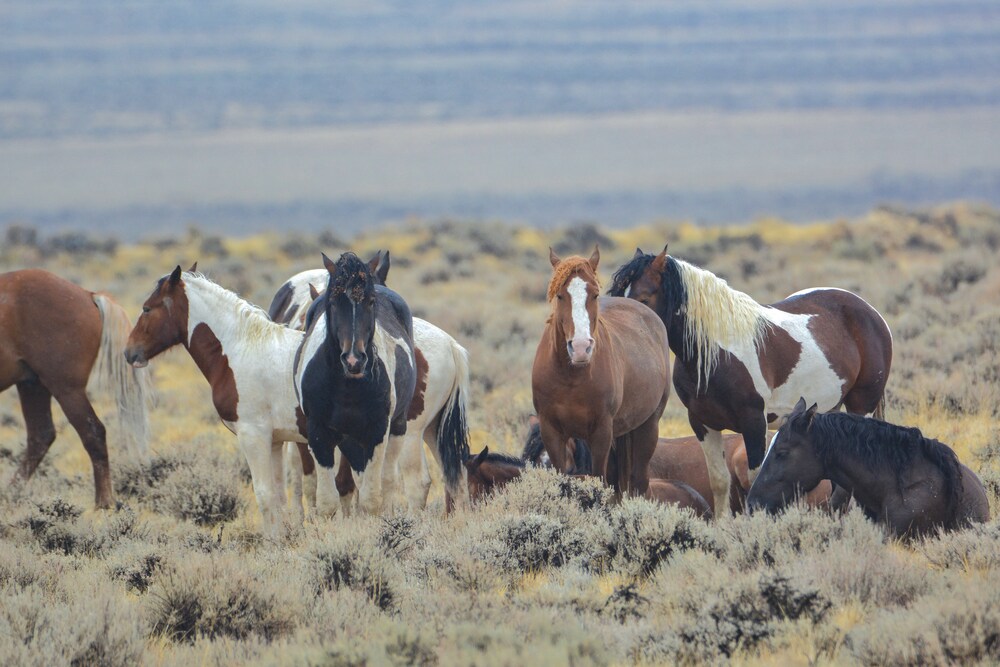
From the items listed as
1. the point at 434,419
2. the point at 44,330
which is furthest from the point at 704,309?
the point at 44,330

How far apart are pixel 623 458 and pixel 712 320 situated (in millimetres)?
1236

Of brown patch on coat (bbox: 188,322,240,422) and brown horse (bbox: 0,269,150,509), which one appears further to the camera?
brown horse (bbox: 0,269,150,509)

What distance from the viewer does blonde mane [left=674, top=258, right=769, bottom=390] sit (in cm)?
839

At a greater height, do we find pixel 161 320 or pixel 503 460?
pixel 161 320

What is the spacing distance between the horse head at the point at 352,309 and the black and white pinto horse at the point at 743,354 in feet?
7.37

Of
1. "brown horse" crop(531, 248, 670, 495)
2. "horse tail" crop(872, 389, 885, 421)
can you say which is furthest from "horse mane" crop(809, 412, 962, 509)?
"horse tail" crop(872, 389, 885, 421)

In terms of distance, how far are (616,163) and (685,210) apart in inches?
1495

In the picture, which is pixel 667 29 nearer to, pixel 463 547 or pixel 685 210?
pixel 685 210

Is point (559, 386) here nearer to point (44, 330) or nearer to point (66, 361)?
point (66, 361)

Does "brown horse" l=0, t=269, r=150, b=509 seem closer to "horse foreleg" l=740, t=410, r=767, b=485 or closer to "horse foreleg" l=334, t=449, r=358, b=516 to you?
"horse foreleg" l=334, t=449, r=358, b=516

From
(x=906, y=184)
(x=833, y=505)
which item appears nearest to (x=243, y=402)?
(x=833, y=505)

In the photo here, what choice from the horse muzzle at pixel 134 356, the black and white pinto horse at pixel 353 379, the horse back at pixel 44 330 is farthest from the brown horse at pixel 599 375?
the horse back at pixel 44 330

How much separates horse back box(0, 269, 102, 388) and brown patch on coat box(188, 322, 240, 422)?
164cm

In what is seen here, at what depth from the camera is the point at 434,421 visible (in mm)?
9227
